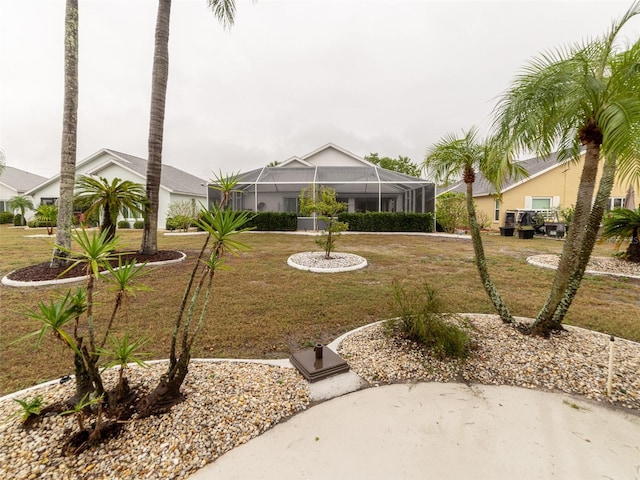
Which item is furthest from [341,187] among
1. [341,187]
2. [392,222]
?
[392,222]

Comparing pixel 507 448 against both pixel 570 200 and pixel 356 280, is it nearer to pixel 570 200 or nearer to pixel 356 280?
pixel 356 280

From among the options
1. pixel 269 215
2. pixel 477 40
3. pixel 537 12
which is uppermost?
pixel 477 40

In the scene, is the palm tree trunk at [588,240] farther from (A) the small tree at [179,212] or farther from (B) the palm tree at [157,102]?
(A) the small tree at [179,212]

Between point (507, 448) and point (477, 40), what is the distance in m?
9.60

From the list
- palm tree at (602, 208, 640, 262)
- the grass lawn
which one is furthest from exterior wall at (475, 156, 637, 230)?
the grass lawn

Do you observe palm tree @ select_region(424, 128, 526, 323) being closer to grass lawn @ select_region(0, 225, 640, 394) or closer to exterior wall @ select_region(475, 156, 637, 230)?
grass lawn @ select_region(0, 225, 640, 394)

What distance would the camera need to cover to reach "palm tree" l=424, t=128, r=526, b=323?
369cm

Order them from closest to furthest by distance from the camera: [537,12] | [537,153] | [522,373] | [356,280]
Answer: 1. [522,373]
2. [537,153]
3. [537,12]
4. [356,280]

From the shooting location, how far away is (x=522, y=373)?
294 cm

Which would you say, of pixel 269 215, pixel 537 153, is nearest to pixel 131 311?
pixel 537 153

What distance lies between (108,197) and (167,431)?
24.3 feet

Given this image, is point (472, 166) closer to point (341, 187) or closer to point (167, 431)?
point (167, 431)

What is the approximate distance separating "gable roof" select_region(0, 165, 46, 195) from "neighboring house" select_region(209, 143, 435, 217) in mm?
22195

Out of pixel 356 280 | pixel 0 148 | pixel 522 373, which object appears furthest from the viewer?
pixel 0 148
